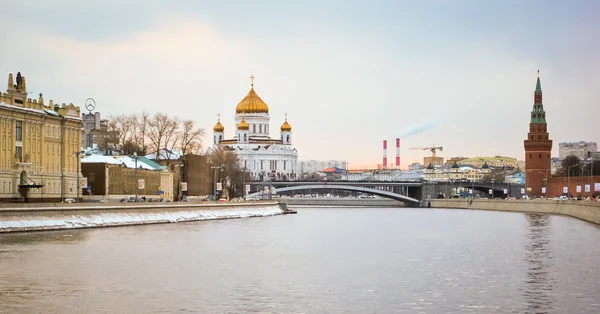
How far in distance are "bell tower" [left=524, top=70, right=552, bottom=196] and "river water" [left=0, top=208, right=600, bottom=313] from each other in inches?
3917

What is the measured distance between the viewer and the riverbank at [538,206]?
254ft

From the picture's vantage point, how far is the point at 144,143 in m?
114

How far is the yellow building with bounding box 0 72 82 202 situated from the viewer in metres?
63.9

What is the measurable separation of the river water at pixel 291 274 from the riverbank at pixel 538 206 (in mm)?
23737

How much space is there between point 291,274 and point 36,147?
3896 cm

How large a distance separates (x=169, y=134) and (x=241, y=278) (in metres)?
76.3

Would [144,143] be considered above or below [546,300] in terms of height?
above

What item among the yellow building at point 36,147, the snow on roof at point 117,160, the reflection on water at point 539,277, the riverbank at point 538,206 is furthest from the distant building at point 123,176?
the reflection on water at point 539,277

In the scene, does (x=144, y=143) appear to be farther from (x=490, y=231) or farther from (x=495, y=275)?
(x=495, y=275)

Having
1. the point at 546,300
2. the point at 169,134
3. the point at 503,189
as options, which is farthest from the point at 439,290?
the point at 503,189

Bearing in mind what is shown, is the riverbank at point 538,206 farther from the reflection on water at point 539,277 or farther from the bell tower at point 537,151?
the reflection on water at point 539,277

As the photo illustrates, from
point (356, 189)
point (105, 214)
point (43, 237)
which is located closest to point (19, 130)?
point (105, 214)

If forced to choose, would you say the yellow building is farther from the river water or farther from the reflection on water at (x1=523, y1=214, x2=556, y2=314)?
the reflection on water at (x1=523, y1=214, x2=556, y2=314)

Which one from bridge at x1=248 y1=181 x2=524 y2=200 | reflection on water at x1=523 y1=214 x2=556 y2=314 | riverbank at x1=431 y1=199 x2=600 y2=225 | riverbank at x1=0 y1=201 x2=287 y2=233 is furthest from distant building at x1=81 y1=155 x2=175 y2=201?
bridge at x1=248 y1=181 x2=524 y2=200
